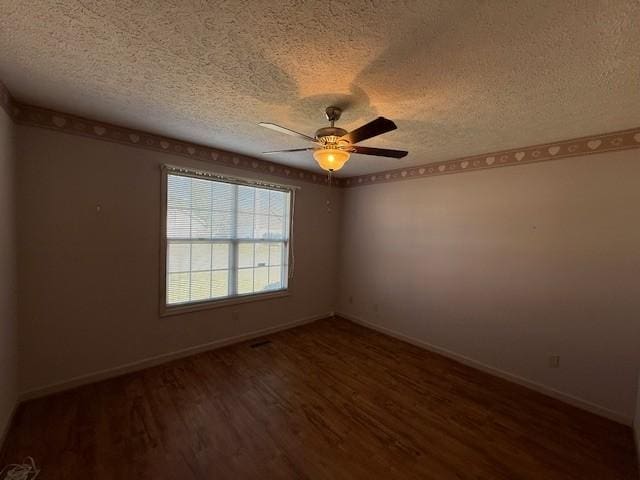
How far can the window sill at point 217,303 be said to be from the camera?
3.01 metres

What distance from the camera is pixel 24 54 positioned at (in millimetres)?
1509

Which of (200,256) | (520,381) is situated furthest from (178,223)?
(520,381)

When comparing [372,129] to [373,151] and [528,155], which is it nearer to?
[373,151]

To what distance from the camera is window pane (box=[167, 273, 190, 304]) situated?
302 centimetres

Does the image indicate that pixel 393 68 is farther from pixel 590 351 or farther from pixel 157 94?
pixel 590 351

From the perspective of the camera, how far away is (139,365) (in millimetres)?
2812

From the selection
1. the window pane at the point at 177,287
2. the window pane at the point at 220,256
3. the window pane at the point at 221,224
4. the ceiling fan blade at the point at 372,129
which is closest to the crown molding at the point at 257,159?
the window pane at the point at 221,224

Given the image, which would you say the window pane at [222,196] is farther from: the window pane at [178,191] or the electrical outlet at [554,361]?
the electrical outlet at [554,361]

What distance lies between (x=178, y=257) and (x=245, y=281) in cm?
94

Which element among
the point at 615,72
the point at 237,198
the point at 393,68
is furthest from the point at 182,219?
the point at 615,72

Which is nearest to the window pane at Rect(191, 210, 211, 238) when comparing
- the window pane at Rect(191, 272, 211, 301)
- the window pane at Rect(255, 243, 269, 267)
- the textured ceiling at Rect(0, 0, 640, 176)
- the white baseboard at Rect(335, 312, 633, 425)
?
the window pane at Rect(191, 272, 211, 301)

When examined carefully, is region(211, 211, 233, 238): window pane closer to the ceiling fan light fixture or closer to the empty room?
the empty room

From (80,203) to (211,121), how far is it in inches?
55.9

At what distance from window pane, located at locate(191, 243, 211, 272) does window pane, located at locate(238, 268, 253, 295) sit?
459 millimetres
